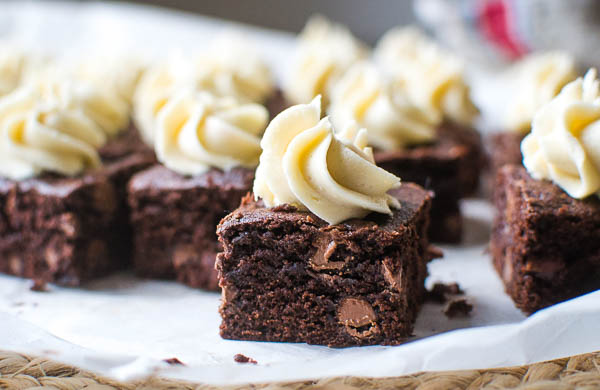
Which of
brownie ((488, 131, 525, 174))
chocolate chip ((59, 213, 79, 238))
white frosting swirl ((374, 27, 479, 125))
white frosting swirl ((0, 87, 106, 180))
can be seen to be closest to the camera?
chocolate chip ((59, 213, 79, 238))

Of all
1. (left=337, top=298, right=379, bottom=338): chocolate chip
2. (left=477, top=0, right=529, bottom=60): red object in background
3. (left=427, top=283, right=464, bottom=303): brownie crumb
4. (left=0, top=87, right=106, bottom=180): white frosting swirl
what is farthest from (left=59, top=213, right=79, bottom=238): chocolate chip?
(left=477, top=0, right=529, bottom=60): red object in background

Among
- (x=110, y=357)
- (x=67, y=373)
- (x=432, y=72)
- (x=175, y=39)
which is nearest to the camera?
(x=110, y=357)

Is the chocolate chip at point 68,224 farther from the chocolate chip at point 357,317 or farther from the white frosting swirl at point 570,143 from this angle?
the white frosting swirl at point 570,143

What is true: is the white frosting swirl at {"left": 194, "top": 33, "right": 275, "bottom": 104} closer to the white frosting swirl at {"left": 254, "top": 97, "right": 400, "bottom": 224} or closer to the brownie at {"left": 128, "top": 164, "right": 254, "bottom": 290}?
the brownie at {"left": 128, "top": 164, "right": 254, "bottom": 290}

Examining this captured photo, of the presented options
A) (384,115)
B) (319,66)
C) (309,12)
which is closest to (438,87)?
(384,115)

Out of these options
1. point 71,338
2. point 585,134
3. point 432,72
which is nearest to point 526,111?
point 432,72

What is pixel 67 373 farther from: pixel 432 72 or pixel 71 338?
pixel 432 72

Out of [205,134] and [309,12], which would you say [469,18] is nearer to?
[309,12]
